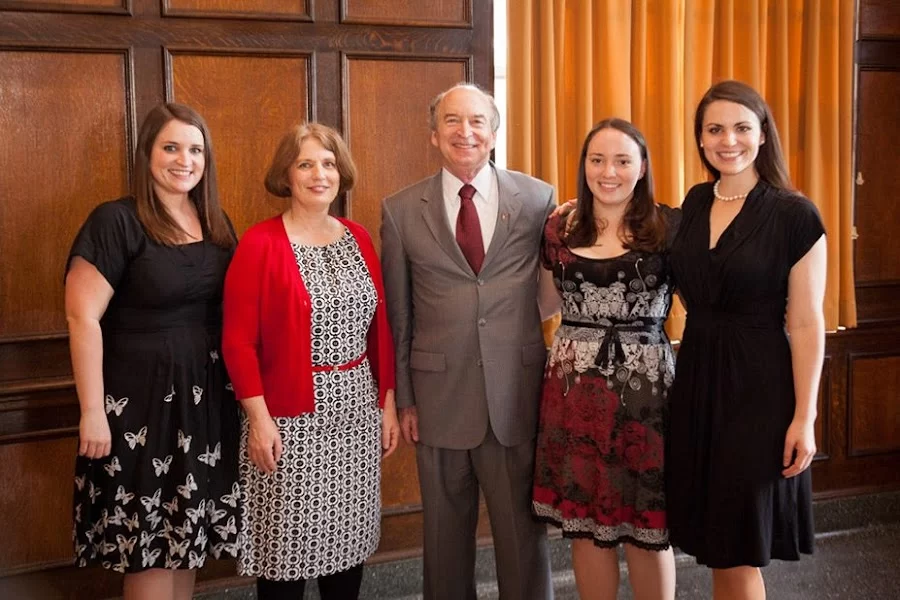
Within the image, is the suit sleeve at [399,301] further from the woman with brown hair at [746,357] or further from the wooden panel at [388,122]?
the woman with brown hair at [746,357]

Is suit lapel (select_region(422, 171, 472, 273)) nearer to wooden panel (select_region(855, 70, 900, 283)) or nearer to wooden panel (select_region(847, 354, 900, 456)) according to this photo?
wooden panel (select_region(855, 70, 900, 283))

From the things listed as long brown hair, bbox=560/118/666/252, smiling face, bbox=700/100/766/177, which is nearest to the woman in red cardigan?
long brown hair, bbox=560/118/666/252

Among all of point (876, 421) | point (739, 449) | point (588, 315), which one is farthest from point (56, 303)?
point (876, 421)

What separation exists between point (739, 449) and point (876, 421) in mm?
2089

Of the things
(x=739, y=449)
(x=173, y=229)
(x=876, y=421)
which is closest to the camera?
(x=739, y=449)

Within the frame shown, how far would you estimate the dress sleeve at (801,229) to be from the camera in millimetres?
2344

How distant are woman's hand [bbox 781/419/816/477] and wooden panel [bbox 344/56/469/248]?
5.10 feet

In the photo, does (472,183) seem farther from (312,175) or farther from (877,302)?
(877,302)

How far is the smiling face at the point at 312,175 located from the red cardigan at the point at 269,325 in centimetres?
13

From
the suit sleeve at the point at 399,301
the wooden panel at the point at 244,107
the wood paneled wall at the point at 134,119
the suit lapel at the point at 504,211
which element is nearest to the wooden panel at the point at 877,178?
the wood paneled wall at the point at 134,119

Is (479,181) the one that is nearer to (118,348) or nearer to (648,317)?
(648,317)

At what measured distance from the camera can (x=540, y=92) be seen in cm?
345

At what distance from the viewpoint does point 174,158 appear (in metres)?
2.56

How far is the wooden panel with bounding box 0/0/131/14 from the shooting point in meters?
2.84
